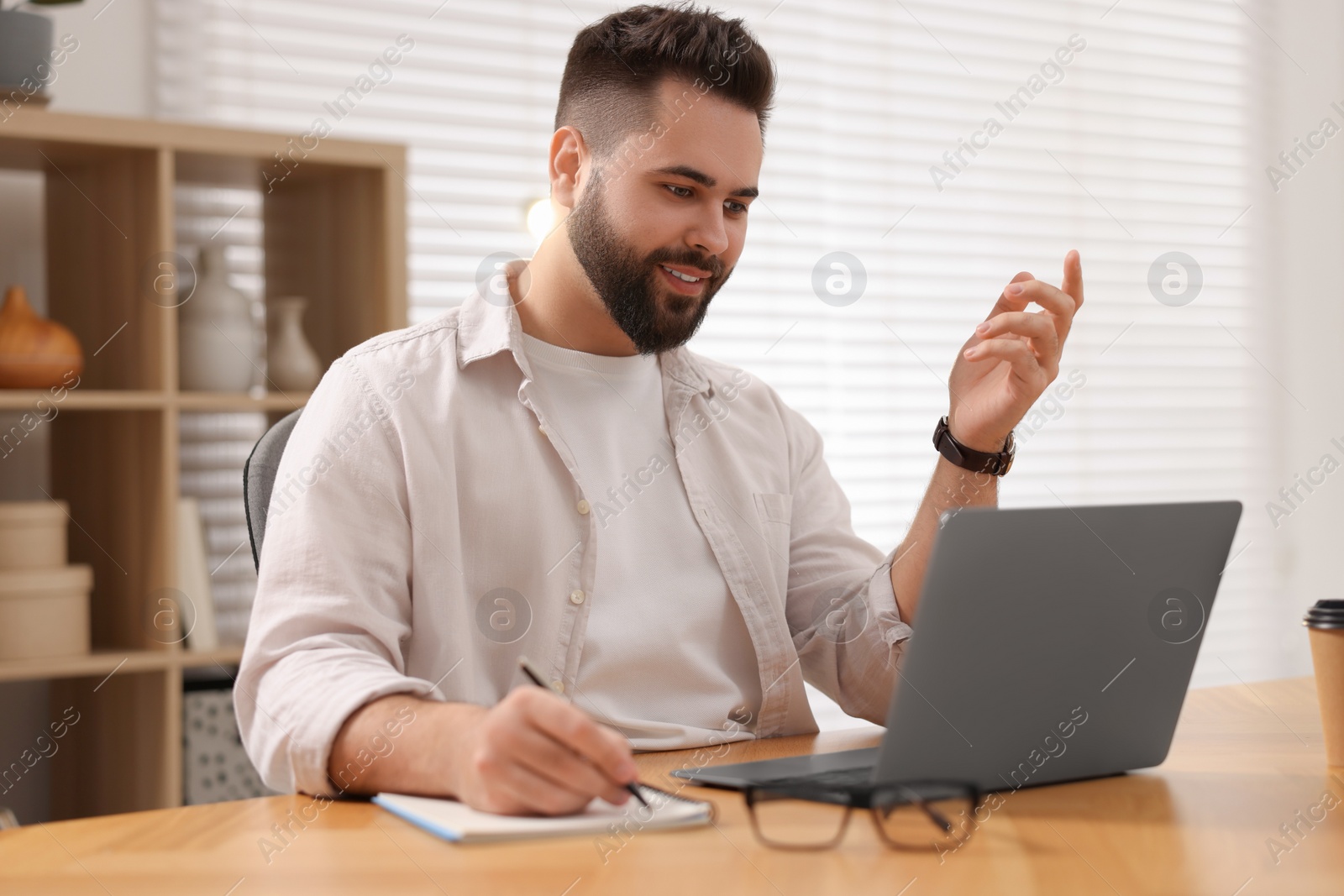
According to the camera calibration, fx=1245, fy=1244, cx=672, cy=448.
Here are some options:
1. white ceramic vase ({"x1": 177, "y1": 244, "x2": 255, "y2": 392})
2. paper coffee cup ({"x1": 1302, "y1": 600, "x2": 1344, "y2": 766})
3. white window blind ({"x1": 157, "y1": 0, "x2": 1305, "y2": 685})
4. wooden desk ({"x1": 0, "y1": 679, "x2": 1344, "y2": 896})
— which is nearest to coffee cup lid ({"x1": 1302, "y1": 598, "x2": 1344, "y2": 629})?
paper coffee cup ({"x1": 1302, "y1": 600, "x2": 1344, "y2": 766})

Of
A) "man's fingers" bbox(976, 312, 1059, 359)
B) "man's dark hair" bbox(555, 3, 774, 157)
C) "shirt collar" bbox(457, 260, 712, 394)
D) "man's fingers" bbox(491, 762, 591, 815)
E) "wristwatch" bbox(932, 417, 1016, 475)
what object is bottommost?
"man's fingers" bbox(491, 762, 591, 815)

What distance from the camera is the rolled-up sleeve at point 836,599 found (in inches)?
53.9

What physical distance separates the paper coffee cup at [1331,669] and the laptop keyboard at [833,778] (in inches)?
15.7

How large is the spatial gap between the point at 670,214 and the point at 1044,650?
77 cm

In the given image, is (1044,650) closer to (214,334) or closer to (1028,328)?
(1028,328)

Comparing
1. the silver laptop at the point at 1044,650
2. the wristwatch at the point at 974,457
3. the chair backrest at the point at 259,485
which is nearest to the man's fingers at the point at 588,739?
the silver laptop at the point at 1044,650

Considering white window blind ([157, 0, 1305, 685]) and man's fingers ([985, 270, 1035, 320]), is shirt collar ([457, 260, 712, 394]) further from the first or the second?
white window blind ([157, 0, 1305, 685])

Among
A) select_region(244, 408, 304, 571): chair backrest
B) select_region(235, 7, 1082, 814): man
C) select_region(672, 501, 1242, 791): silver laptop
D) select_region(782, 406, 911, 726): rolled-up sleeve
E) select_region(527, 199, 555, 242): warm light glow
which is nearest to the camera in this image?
select_region(672, 501, 1242, 791): silver laptop

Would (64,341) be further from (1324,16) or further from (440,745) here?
(1324,16)

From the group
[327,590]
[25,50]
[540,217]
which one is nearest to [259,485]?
[327,590]

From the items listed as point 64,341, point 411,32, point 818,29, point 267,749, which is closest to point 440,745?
point 267,749

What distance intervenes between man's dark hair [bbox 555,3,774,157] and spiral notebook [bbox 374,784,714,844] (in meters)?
0.88

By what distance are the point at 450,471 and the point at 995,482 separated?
58 cm

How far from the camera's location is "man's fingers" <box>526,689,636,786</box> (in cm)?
78
